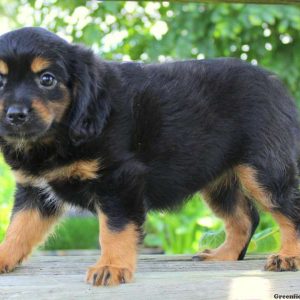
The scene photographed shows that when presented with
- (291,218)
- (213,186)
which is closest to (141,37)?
(213,186)

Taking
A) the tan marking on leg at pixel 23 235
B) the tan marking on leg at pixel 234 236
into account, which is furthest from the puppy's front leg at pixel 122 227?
the tan marking on leg at pixel 234 236

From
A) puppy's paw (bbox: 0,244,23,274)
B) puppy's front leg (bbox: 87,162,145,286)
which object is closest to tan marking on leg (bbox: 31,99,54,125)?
puppy's front leg (bbox: 87,162,145,286)

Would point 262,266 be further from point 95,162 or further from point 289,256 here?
point 95,162

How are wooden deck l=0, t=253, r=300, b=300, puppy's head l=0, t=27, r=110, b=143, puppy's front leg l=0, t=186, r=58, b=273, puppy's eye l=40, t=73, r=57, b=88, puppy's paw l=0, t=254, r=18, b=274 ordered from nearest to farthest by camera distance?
wooden deck l=0, t=253, r=300, b=300
puppy's head l=0, t=27, r=110, b=143
puppy's eye l=40, t=73, r=57, b=88
puppy's paw l=0, t=254, r=18, b=274
puppy's front leg l=0, t=186, r=58, b=273

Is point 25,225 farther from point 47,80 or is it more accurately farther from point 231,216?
point 231,216

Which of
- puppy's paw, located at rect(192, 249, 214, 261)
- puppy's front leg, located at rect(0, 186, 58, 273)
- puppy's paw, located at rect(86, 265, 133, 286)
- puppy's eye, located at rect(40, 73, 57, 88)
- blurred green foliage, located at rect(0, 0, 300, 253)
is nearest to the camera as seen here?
puppy's paw, located at rect(86, 265, 133, 286)

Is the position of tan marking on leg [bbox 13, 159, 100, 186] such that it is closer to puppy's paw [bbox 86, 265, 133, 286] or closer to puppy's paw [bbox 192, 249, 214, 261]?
puppy's paw [bbox 86, 265, 133, 286]

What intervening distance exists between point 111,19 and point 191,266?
390 centimetres

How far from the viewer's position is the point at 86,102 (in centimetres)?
360

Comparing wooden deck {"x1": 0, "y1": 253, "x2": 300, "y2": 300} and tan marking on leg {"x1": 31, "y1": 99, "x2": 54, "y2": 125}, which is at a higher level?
tan marking on leg {"x1": 31, "y1": 99, "x2": 54, "y2": 125}

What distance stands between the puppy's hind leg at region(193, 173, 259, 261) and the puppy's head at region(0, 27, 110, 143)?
3.95 ft

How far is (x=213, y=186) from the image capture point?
450 centimetres

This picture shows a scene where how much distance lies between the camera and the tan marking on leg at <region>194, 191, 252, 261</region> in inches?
175

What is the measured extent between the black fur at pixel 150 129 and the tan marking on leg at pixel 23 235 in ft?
0.23
